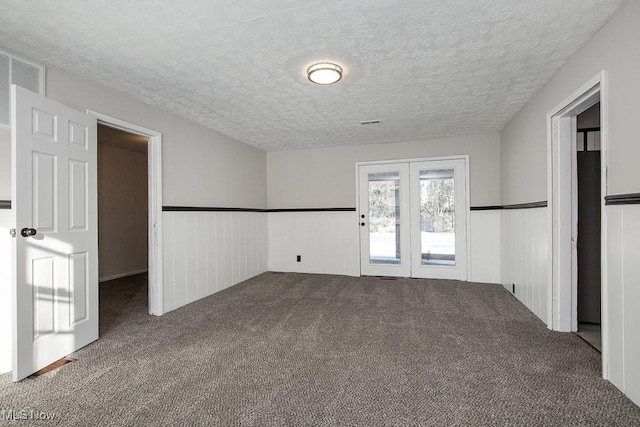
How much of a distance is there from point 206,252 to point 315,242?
199 centimetres

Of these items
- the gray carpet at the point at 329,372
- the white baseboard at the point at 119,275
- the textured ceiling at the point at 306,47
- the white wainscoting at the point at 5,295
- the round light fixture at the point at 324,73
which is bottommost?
the gray carpet at the point at 329,372

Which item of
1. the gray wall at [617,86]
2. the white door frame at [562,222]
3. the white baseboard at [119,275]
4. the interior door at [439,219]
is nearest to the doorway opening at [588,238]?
the white door frame at [562,222]

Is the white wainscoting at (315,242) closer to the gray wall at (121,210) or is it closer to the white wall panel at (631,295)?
the gray wall at (121,210)

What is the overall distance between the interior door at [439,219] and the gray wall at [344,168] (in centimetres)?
19

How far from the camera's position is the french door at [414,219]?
15.7 ft

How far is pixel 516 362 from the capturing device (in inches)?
85.9

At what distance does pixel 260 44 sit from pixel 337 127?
2163 millimetres

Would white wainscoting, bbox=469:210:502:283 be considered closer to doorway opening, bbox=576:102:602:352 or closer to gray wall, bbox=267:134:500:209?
gray wall, bbox=267:134:500:209

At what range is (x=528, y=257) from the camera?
11.0 feet

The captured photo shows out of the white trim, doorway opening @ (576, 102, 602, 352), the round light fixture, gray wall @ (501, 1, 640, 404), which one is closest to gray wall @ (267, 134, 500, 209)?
the white trim

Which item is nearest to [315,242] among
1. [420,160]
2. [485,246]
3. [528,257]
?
[420,160]

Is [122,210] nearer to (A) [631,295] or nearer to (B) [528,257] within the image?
(B) [528,257]

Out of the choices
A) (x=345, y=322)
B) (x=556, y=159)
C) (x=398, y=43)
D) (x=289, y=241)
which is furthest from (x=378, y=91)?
(x=289, y=241)

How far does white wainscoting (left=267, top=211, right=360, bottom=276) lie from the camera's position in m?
5.26
